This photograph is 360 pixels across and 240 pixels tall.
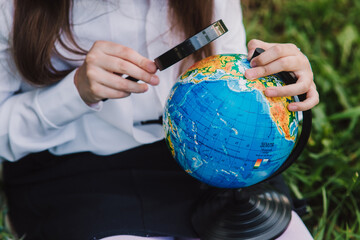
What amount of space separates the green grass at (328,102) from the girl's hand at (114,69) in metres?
0.74

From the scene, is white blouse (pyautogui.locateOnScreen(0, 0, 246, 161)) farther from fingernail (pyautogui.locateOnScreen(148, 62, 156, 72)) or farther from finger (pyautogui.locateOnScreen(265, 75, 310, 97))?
finger (pyautogui.locateOnScreen(265, 75, 310, 97))

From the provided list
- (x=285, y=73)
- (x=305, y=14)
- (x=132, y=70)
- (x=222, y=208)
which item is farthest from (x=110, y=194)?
(x=305, y=14)

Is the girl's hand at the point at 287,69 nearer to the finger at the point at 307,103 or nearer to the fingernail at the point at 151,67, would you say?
the finger at the point at 307,103

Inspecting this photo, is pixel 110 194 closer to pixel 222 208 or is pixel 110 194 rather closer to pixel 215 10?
pixel 222 208

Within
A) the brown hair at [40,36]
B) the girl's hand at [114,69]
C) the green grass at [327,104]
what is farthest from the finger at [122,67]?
the green grass at [327,104]

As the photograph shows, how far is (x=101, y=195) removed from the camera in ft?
4.54

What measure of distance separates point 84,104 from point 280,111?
0.62 m

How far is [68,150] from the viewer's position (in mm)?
1460

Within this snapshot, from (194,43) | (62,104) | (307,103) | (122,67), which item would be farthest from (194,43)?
(62,104)

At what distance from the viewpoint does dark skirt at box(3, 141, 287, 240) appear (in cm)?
131

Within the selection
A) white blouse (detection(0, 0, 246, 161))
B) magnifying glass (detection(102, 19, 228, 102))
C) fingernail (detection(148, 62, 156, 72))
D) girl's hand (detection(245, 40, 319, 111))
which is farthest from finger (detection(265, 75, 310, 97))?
white blouse (detection(0, 0, 246, 161))

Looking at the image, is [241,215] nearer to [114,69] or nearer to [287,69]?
[287,69]

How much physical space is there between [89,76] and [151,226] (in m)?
0.56

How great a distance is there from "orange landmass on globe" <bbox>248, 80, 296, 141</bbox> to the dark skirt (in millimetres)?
459
